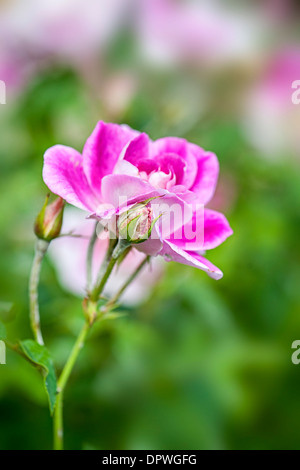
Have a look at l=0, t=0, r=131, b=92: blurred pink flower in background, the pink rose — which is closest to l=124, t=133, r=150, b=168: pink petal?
the pink rose

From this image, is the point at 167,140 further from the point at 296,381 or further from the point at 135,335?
the point at 296,381

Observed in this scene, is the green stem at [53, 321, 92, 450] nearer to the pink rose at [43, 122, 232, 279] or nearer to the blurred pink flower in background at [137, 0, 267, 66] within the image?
the pink rose at [43, 122, 232, 279]

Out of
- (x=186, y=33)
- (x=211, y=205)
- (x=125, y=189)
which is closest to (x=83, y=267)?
(x=211, y=205)

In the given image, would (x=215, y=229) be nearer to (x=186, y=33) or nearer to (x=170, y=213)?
(x=170, y=213)

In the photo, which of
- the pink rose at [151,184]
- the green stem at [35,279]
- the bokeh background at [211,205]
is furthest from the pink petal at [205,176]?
the bokeh background at [211,205]

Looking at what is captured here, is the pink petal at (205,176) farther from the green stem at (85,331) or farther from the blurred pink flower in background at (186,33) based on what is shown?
the blurred pink flower in background at (186,33)

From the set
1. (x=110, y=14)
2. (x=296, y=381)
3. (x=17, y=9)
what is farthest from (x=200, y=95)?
(x=296, y=381)

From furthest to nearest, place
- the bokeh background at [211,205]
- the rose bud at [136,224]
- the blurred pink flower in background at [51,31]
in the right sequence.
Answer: the blurred pink flower in background at [51,31] → the bokeh background at [211,205] → the rose bud at [136,224]
